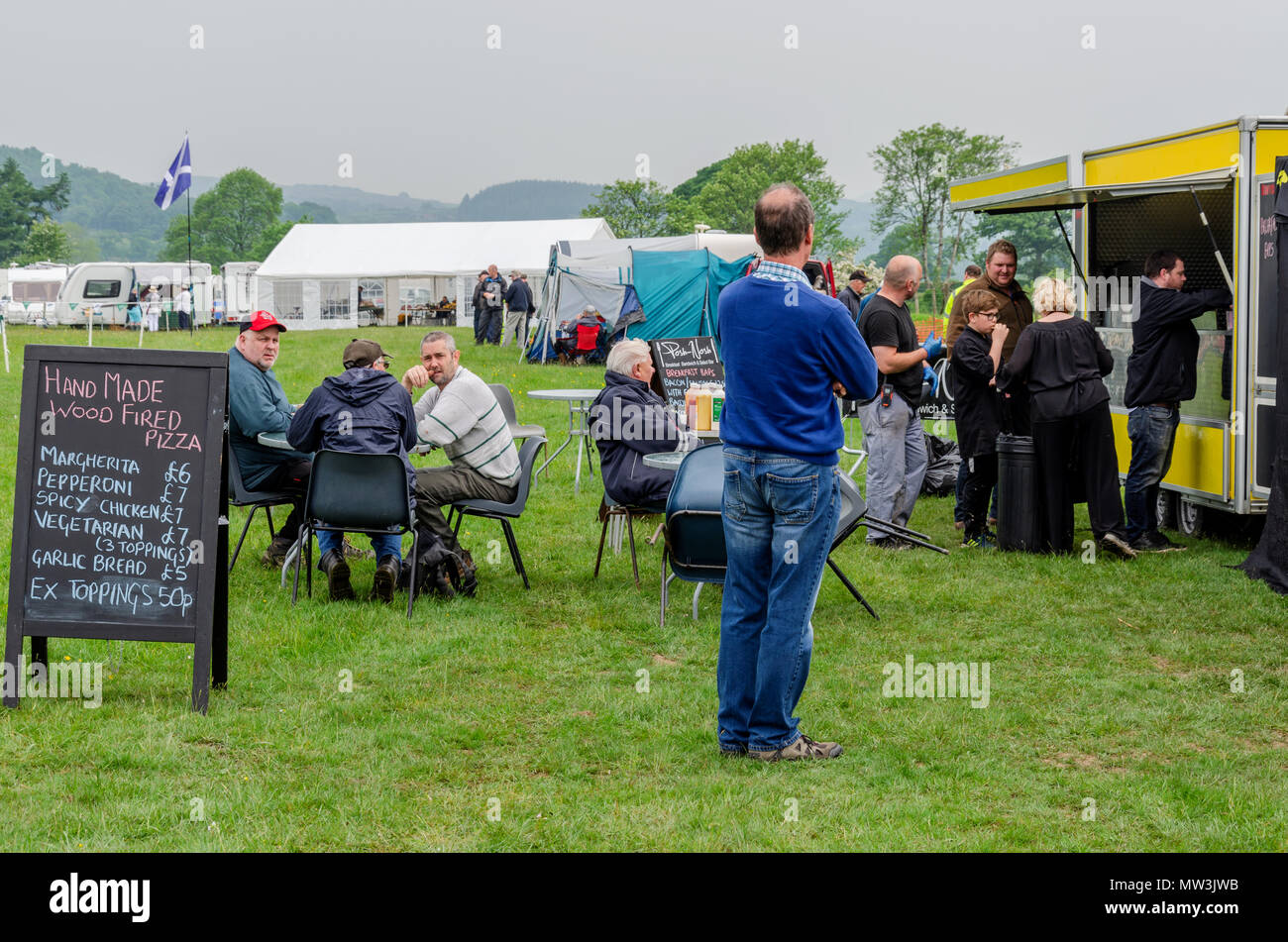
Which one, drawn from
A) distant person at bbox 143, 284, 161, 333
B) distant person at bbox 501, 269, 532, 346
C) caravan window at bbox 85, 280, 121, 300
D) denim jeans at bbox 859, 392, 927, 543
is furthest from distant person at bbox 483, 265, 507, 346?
denim jeans at bbox 859, 392, 927, 543

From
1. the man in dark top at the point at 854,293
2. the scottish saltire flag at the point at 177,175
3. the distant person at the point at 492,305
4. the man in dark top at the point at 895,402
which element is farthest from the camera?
the distant person at the point at 492,305

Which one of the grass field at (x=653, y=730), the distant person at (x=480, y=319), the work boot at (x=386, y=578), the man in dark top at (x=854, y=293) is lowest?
the grass field at (x=653, y=730)

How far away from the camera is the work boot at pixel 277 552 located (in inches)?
296

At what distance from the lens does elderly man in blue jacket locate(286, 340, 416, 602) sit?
21.5 feet

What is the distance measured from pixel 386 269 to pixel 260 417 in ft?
109

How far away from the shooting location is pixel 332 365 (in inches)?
838

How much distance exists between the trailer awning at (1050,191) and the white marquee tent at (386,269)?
28.5 meters

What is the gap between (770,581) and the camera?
423 centimetres

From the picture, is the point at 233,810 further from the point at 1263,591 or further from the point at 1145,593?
the point at 1263,591

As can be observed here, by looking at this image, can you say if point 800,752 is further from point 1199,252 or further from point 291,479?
point 1199,252

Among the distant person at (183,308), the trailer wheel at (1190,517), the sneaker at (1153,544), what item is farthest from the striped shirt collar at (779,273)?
the distant person at (183,308)

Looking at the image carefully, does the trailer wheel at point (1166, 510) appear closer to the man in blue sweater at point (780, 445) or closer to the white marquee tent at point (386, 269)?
the man in blue sweater at point (780, 445)
